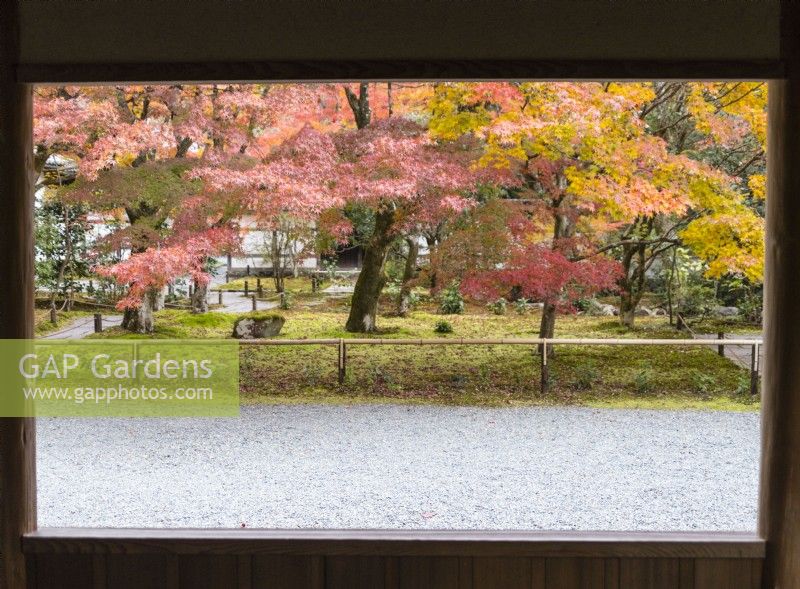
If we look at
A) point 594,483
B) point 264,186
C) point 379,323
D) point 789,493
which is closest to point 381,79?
point 789,493

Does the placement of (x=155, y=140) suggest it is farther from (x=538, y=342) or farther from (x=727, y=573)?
(x=727, y=573)

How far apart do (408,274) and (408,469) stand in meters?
3.48

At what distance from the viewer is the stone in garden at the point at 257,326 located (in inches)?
299

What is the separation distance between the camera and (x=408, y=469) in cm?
519

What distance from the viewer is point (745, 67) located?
189cm

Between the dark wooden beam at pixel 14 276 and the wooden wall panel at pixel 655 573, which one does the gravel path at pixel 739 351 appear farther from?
the dark wooden beam at pixel 14 276

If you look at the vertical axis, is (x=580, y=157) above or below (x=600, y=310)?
above

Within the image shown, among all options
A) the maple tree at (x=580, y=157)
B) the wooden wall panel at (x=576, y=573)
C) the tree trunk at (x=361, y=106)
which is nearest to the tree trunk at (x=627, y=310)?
the maple tree at (x=580, y=157)

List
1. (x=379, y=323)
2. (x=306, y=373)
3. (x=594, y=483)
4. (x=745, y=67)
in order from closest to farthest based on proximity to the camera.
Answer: (x=745, y=67)
(x=594, y=483)
(x=306, y=373)
(x=379, y=323)

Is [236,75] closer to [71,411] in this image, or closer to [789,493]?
[789,493]

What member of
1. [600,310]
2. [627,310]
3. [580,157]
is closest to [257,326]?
[580,157]

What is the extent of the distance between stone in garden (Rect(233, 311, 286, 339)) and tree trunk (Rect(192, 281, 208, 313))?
60 centimetres

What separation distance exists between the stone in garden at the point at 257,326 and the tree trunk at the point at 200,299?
60 cm

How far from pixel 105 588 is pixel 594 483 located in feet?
11.9
